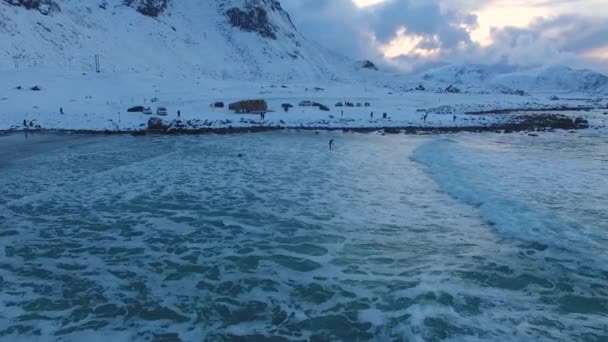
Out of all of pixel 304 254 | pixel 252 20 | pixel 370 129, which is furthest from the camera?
pixel 252 20

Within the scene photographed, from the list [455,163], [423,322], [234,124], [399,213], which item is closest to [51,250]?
[423,322]

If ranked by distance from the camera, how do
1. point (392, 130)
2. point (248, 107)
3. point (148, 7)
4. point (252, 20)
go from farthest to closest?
point (252, 20) → point (148, 7) → point (248, 107) → point (392, 130)

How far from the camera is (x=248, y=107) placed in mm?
47594

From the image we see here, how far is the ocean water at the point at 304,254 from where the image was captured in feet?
21.7

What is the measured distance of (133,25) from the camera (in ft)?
382

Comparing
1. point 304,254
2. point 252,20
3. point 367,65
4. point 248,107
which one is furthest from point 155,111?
point 367,65

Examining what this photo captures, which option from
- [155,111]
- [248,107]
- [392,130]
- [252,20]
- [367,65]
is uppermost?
[252,20]

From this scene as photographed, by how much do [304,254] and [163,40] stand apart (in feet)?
378

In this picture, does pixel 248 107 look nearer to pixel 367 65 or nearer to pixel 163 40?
pixel 163 40

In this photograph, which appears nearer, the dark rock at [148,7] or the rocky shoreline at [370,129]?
the rocky shoreline at [370,129]

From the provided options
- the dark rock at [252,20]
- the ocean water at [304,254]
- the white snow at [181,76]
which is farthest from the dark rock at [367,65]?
the ocean water at [304,254]

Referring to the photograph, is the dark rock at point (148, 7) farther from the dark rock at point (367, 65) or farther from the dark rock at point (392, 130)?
the dark rock at point (392, 130)

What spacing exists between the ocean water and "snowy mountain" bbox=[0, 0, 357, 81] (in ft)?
220

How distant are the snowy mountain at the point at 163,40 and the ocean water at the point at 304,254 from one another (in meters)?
67.0
